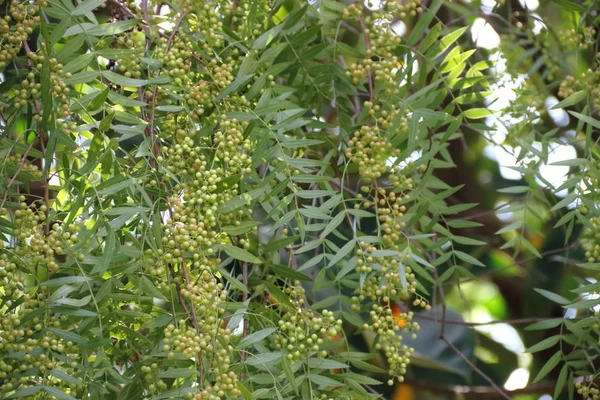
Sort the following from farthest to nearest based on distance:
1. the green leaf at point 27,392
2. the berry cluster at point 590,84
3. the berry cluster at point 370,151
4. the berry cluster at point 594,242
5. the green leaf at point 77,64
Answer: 1. the berry cluster at point 590,84
2. the berry cluster at point 594,242
3. the berry cluster at point 370,151
4. the green leaf at point 77,64
5. the green leaf at point 27,392

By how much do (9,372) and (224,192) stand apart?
0.32 m

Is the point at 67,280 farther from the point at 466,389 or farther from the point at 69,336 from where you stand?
the point at 466,389

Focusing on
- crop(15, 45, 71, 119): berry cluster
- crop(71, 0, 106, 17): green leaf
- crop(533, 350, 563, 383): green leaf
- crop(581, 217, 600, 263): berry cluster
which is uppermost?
crop(71, 0, 106, 17): green leaf

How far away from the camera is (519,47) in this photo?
1.73 m

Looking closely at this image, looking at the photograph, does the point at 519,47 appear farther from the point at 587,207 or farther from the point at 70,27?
the point at 70,27

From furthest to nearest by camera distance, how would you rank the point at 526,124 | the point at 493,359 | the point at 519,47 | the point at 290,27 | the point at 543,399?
the point at 493,359 < the point at 543,399 < the point at 519,47 < the point at 526,124 < the point at 290,27

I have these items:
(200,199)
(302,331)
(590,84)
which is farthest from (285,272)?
(590,84)

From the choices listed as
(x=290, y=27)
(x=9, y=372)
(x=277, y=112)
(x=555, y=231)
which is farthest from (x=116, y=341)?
(x=555, y=231)

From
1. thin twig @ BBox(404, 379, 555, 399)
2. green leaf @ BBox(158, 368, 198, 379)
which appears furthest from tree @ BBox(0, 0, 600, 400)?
thin twig @ BBox(404, 379, 555, 399)

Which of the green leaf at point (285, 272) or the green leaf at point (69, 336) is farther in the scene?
the green leaf at point (285, 272)

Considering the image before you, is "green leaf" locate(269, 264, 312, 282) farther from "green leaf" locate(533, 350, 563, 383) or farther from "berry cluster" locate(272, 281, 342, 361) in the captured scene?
"green leaf" locate(533, 350, 563, 383)

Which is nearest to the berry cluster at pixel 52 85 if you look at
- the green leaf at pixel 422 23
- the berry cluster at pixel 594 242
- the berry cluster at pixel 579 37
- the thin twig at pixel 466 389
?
the green leaf at pixel 422 23

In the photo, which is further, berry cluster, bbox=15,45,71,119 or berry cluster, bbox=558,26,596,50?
berry cluster, bbox=558,26,596,50

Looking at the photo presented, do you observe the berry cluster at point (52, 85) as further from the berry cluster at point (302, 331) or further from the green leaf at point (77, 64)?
the berry cluster at point (302, 331)
